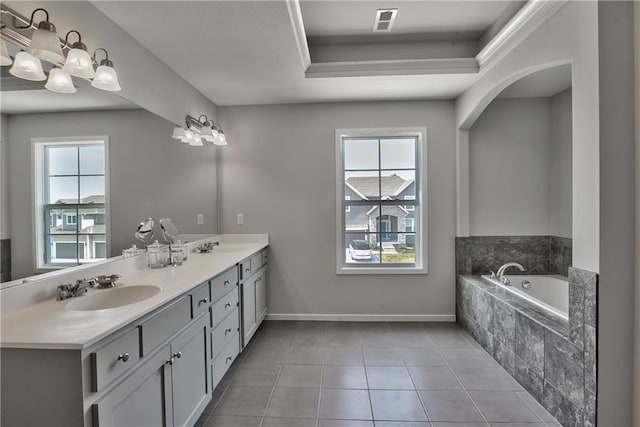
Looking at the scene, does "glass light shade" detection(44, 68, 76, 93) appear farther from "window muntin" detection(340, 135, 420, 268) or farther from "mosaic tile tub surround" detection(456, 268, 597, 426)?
"mosaic tile tub surround" detection(456, 268, 597, 426)

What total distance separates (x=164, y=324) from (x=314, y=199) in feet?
7.16

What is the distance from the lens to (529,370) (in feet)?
6.85

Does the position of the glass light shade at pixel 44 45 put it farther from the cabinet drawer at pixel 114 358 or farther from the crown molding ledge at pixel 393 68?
the crown molding ledge at pixel 393 68

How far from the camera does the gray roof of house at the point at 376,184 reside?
136 inches

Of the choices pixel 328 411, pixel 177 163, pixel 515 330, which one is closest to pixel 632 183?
pixel 515 330

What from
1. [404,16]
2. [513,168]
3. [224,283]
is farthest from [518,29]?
[224,283]

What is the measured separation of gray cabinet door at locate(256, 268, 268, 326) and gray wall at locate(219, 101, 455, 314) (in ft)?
0.49

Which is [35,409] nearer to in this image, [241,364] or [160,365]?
[160,365]

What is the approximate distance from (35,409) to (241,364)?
1.61m

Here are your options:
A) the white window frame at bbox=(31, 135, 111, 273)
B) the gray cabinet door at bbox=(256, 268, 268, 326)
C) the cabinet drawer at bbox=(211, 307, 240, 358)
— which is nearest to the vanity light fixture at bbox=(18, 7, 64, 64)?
the white window frame at bbox=(31, 135, 111, 273)

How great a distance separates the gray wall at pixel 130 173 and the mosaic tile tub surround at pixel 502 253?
9.03 ft

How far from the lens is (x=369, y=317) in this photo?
338cm

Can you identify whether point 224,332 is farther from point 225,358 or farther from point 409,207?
point 409,207

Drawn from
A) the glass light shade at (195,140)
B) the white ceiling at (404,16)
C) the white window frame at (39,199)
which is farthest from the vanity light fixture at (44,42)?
the white ceiling at (404,16)
